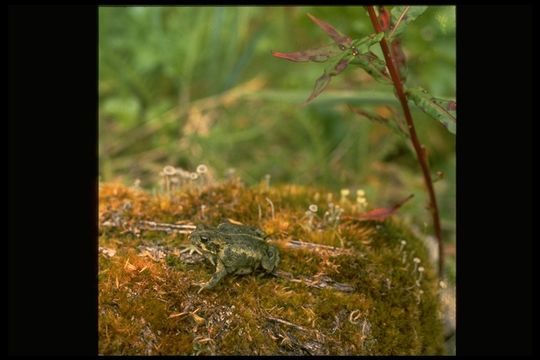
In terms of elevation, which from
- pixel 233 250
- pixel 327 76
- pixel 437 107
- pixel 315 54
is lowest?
pixel 233 250

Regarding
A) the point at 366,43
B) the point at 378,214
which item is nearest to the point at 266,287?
the point at 378,214

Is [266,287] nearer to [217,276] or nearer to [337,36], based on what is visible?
[217,276]

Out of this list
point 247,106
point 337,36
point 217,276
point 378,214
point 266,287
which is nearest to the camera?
point 217,276

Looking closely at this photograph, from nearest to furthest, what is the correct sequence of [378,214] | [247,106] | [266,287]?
[266,287] → [378,214] → [247,106]

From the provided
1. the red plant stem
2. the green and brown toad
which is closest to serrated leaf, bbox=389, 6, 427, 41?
the red plant stem

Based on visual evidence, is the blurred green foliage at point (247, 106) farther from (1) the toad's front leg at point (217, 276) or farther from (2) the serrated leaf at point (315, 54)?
(1) the toad's front leg at point (217, 276)

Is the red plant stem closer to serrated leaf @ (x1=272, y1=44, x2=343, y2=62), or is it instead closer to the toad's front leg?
serrated leaf @ (x1=272, y1=44, x2=343, y2=62)

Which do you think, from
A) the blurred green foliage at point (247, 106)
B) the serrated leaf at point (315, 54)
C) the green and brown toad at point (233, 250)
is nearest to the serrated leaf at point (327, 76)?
the serrated leaf at point (315, 54)
